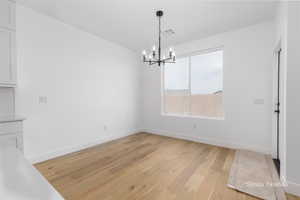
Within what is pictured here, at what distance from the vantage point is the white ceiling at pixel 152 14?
8.29 feet

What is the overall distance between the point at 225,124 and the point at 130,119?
280cm

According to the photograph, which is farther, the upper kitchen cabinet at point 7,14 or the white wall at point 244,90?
the white wall at point 244,90

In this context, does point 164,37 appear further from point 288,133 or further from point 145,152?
point 288,133

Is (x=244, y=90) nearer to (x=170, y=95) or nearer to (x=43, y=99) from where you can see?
(x=170, y=95)

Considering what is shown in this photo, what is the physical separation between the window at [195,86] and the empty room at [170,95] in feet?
0.10

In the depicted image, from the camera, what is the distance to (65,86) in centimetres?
318

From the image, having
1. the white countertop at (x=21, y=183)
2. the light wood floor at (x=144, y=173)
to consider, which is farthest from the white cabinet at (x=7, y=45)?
the white countertop at (x=21, y=183)

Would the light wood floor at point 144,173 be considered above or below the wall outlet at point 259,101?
below

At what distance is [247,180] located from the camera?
2170mm

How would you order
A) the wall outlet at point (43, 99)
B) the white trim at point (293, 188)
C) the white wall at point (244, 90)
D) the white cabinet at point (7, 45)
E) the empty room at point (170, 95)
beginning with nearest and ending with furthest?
the white trim at point (293, 188)
the empty room at point (170, 95)
the white cabinet at point (7, 45)
the wall outlet at point (43, 99)
the white wall at point (244, 90)

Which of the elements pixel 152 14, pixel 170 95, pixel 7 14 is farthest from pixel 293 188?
pixel 7 14

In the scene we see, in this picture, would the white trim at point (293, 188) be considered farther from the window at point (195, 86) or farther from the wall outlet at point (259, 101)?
the window at point (195, 86)

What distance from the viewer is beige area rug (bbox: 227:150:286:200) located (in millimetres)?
1903

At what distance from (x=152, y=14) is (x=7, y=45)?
250 centimetres
